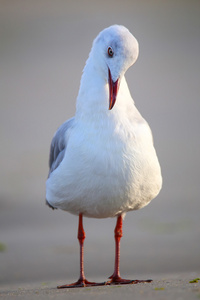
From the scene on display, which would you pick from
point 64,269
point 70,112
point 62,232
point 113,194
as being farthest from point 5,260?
point 70,112

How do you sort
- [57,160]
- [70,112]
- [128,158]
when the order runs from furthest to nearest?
1. [70,112]
2. [57,160]
3. [128,158]

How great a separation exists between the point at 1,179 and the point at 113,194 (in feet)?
21.0

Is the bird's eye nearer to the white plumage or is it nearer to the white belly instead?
the white plumage

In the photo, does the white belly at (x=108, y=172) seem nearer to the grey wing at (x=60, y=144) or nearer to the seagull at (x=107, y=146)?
the seagull at (x=107, y=146)

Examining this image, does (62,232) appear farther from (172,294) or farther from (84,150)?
(172,294)

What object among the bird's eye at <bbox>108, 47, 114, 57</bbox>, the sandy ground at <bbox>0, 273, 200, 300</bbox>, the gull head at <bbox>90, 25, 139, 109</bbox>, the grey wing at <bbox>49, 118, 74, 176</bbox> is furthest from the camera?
the grey wing at <bbox>49, 118, 74, 176</bbox>

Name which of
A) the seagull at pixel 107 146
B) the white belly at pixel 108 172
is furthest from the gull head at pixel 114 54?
the white belly at pixel 108 172

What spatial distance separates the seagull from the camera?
18.9ft

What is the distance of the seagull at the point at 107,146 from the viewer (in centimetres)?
577

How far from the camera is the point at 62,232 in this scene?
934 centimetres

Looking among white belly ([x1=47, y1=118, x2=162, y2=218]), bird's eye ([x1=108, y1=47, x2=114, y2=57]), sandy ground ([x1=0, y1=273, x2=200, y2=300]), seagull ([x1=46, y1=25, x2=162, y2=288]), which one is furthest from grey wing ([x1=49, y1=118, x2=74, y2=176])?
sandy ground ([x1=0, y1=273, x2=200, y2=300])

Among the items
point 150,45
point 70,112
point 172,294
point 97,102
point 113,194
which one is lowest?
point 172,294

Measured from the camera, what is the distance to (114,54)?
5.71m

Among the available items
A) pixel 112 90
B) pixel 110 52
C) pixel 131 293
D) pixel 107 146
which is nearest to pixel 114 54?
pixel 110 52
